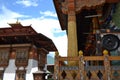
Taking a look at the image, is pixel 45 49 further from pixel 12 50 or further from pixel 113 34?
pixel 113 34

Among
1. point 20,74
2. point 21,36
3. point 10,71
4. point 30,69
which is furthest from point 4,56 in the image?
point 30,69

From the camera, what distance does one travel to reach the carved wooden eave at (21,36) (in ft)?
75.0

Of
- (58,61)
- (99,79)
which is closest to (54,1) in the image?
(58,61)

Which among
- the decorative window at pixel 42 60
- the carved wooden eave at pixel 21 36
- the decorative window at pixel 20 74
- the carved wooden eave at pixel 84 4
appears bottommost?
the decorative window at pixel 20 74

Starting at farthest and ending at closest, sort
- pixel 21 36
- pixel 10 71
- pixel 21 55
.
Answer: pixel 10 71, pixel 21 55, pixel 21 36

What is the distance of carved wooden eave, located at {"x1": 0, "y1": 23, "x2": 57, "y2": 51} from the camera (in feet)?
75.0

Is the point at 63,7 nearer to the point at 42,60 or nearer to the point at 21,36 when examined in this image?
the point at 21,36

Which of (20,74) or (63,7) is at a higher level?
(63,7)

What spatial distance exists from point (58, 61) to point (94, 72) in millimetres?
1308

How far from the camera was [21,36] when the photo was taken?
75.6 ft

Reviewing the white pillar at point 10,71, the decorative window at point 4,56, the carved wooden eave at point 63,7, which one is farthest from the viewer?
the decorative window at point 4,56

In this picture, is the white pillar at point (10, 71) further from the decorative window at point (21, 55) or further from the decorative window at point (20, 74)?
the decorative window at point (21, 55)

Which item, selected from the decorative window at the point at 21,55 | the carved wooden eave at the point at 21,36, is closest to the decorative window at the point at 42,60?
the carved wooden eave at the point at 21,36

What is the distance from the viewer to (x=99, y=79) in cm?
657
